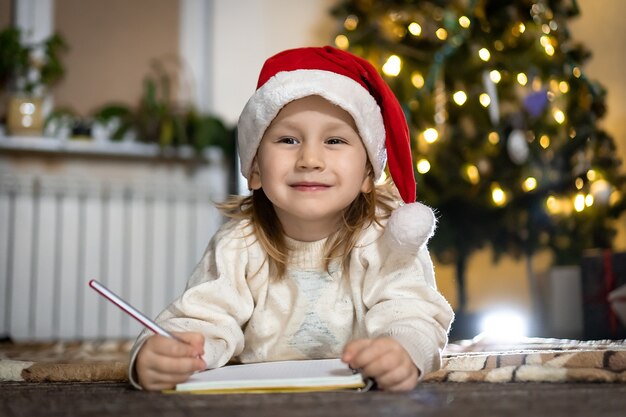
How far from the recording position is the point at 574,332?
2213 mm

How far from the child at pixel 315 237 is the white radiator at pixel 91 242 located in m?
1.52

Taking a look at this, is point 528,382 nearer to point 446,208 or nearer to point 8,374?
point 8,374

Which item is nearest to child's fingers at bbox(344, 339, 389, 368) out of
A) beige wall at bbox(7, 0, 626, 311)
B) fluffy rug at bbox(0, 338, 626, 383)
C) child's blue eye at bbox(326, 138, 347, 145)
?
fluffy rug at bbox(0, 338, 626, 383)

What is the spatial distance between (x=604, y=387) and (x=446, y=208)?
180cm

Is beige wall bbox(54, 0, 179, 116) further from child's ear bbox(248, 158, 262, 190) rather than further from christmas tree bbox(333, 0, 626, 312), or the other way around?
child's ear bbox(248, 158, 262, 190)

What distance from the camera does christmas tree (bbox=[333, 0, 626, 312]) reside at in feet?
7.80

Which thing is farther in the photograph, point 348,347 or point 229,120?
point 229,120

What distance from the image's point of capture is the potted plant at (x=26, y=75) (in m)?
2.47

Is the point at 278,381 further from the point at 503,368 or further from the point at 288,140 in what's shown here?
the point at 288,140

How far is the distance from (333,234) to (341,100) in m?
0.20

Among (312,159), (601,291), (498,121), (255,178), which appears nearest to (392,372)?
(312,159)

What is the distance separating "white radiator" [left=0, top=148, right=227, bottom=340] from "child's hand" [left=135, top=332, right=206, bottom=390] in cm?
181

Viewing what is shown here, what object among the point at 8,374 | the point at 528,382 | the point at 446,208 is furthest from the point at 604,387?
the point at 446,208

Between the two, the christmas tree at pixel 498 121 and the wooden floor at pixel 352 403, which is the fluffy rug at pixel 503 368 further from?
the christmas tree at pixel 498 121
